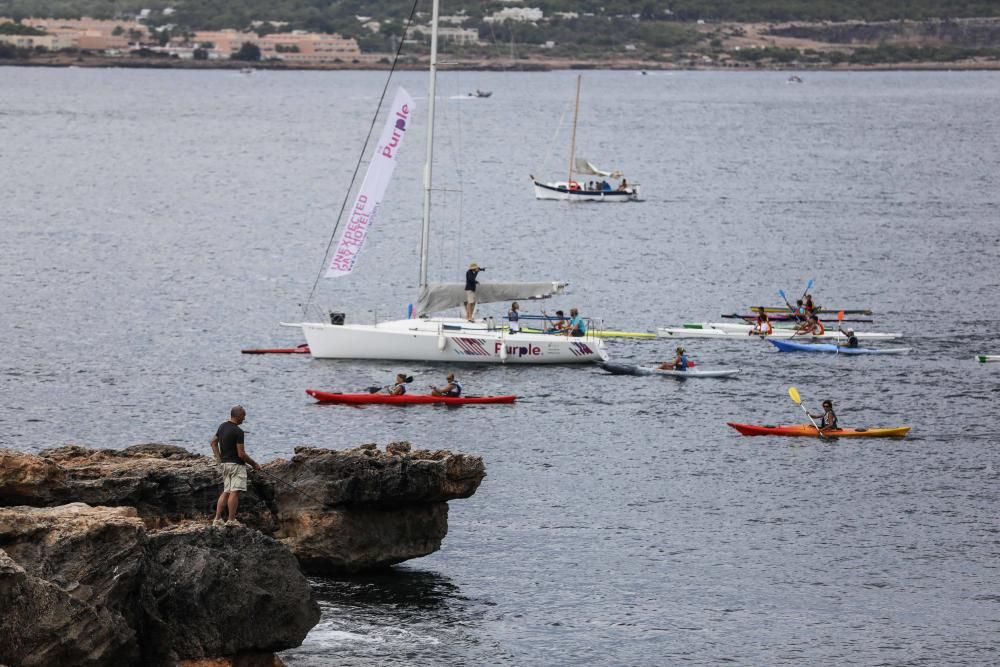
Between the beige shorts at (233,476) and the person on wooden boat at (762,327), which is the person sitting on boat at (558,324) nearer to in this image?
the person on wooden boat at (762,327)

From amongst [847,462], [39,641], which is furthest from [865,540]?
[39,641]

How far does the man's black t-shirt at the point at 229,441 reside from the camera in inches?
1232

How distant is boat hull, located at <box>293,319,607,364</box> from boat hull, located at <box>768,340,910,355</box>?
896 centimetres

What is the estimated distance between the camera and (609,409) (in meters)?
60.8

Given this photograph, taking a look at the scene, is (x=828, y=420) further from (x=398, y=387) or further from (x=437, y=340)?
(x=437, y=340)

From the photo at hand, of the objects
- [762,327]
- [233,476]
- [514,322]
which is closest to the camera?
[233,476]

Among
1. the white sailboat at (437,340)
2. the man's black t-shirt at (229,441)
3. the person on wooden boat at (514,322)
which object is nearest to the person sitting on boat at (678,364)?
the white sailboat at (437,340)

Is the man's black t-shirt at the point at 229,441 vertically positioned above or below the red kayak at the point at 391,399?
above

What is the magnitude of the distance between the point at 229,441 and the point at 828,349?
44534 mm

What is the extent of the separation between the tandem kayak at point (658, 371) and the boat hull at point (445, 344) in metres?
1.29

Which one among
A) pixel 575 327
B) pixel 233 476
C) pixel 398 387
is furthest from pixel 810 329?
pixel 233 476

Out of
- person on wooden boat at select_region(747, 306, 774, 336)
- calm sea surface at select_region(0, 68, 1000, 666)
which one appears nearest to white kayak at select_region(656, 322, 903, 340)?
person on wooden boat at select_region(747, 306, 774, 336)

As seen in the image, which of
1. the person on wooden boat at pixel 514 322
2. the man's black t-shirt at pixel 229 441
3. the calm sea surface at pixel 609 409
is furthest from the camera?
the person on wooden boat at pixel 514 322

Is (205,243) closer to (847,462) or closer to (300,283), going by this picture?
(300,283)
